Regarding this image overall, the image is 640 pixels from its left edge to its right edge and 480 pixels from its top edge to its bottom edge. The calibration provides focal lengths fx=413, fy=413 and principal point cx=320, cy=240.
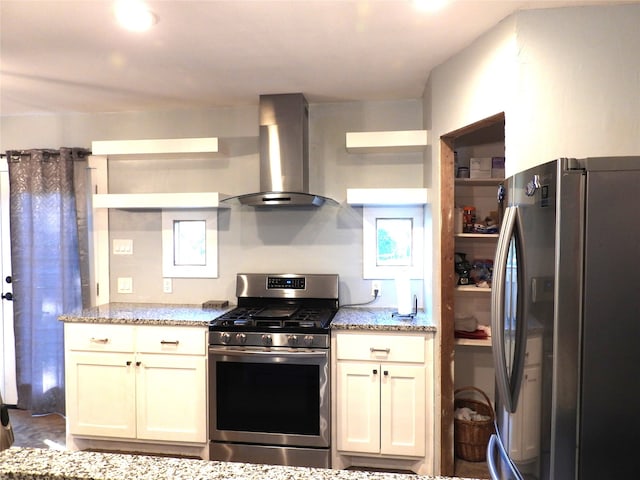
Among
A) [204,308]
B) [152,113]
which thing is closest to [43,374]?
[204,308]

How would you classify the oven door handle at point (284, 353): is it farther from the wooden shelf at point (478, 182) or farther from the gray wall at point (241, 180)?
the wooden shelf at point (478, 182)

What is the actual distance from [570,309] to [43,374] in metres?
3.57

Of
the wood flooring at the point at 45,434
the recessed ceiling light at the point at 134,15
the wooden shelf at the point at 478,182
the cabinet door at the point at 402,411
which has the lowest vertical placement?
the wood flooring at the point at 45,434

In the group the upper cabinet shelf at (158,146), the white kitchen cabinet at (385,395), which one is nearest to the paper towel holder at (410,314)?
the white kitchen cabinet at (385,395)

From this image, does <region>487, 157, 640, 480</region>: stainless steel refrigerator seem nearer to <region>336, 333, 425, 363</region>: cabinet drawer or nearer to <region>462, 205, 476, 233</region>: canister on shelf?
<region>336, 333, 425, 363</region>: cabinet drawer

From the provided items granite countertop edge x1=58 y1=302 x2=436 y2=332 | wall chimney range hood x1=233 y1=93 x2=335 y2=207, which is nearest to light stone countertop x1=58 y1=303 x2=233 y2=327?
granite countertop edge x1=58 y1=302 x2=436 y2=332

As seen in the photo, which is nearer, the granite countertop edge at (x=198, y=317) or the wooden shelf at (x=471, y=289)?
the granite countertop edge at (x=198, y=317)

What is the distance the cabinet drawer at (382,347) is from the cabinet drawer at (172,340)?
2.85ft

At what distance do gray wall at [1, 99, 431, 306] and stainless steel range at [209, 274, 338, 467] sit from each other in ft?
2.21

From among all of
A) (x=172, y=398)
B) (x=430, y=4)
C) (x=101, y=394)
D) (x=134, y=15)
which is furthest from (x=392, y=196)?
(x=101, y=394)

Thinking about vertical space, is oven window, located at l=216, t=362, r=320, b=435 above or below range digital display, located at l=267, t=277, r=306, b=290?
below

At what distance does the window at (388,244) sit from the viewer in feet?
9.87

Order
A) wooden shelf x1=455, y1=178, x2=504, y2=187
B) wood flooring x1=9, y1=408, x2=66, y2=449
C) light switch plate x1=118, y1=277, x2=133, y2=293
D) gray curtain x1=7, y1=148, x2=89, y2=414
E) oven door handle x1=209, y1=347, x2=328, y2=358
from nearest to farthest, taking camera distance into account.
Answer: oven door handle x1=209, y1=347, x2=328, y2=358 < wooden shelf x1=455, y1=178, x2=504, y2=187 < wood flooring x1=9, y1=408, x2=66, y2=449 < gray curtain x1=7, y1=148, x2=89, y2=414 < light switch plate x1=118, y1=277, x2=133, y2=293

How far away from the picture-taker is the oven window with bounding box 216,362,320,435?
8.00 ft
